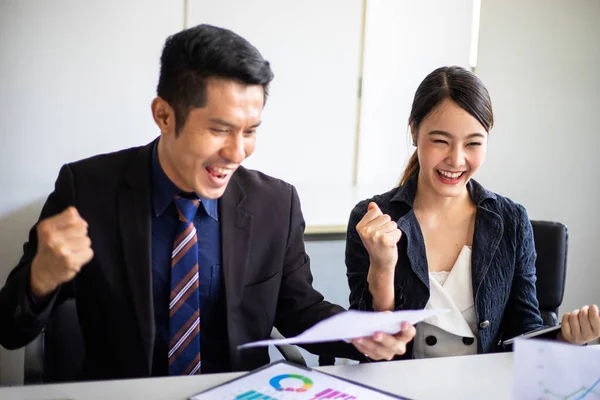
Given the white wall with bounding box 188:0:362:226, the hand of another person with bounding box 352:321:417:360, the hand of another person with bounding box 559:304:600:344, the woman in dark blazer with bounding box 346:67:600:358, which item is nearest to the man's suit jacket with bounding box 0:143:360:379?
the hand of another person with bounding box 352:321:417:360

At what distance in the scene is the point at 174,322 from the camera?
1.48 metres

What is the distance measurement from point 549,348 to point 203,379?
696 mm

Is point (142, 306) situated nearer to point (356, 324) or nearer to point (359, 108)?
point (356, 324)

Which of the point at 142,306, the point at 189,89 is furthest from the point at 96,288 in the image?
the point at 189,89

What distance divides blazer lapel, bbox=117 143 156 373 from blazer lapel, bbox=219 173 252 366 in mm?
191

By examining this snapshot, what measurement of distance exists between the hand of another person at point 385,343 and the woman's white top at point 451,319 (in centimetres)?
41

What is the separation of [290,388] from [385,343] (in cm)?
25

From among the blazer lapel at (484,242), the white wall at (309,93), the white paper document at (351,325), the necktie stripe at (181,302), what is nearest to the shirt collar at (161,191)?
the necktie stripe at (181,302)

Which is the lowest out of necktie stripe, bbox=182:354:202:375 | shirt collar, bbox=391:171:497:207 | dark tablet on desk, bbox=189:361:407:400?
necktie stripe, bbox=182:354:202:375

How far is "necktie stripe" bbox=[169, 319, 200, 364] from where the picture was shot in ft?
4.87

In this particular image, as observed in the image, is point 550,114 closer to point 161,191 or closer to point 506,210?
point 506,210

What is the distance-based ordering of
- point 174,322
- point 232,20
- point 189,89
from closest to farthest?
point 189,89, point 174,322, point 232,20

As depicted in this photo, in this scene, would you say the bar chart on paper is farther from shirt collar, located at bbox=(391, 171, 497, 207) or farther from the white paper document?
shirt collar, located at bbox=(391, 171, 497, 207)

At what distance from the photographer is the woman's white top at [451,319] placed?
174 cm
